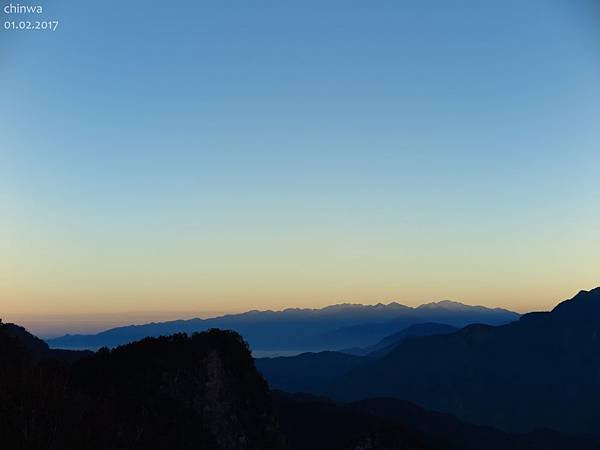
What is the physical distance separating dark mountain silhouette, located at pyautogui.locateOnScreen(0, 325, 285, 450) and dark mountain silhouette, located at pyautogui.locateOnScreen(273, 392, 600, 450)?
33.5 ft

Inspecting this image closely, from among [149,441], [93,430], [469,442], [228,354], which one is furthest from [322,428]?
[93,430]

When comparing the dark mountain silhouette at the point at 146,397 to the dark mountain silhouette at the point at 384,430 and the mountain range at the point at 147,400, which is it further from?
the dark mountain silhouette at the point at 384,430

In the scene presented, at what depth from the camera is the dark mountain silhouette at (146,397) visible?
37.6ft

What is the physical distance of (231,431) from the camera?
3634cm

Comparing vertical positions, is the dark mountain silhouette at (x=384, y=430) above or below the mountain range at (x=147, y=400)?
below

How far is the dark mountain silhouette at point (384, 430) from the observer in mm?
50062

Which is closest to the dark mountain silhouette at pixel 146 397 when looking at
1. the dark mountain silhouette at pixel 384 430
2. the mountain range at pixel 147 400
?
the mountain range at pixel 147 400

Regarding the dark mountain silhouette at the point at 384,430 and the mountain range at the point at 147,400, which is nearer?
the mountain range at the point at 147,400

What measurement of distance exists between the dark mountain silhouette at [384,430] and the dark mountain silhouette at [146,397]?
10198 millimetres

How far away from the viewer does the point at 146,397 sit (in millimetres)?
30672

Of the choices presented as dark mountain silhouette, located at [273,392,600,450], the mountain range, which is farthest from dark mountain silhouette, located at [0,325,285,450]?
dark mountain silhouette, located at [273,392,600,450]

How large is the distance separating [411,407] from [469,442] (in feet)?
80.5

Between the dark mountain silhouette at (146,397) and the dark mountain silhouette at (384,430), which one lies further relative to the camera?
the dark mountain silhouette at (384,430)

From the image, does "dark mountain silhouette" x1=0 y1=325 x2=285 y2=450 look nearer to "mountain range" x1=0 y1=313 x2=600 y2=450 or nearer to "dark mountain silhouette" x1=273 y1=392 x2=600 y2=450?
"mountain range" x1=0 y1=313 x2=600 y2=450
